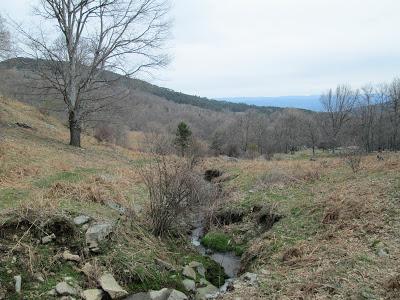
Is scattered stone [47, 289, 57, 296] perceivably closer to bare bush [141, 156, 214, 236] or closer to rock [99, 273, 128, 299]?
rock [99, 273, 128, 299]

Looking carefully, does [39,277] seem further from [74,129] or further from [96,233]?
[74,129]

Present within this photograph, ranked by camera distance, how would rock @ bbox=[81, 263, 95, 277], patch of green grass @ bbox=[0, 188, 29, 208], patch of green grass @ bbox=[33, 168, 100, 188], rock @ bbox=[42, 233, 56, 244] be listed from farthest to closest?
patch of green grass @ bbox=[33, 168, 100, 188] < patch of green grass @ bbox=[0, 188, 29, 208] < rock @ bbox=[42, 233, 56, 244] < rock @ bbox=[81, 263, 95, 277]

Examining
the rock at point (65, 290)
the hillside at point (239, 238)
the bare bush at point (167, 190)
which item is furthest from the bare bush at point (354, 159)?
the rock at point (65, 290)

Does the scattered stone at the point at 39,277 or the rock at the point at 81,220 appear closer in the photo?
the scattered stone at the point at 39,277

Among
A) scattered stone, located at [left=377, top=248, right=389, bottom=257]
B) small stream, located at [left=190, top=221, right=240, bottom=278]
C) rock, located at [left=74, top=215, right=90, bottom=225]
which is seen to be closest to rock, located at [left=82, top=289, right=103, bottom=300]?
rock, located at [left=74, top=215, right=90, bottom=225]

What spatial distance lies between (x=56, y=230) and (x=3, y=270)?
1.08 m

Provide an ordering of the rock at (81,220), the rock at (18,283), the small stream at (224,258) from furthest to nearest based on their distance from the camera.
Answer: the small stream at (224,258), the rock at (81,220), the rock at (18,283)

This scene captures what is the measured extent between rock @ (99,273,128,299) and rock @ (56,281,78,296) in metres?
0.39

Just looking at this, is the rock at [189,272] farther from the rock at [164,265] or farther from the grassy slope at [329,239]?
the grassy slope at [329,239]

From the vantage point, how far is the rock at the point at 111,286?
17.0ft

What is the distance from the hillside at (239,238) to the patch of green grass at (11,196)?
21mm

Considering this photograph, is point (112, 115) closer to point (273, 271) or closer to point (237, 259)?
point (237, 259)

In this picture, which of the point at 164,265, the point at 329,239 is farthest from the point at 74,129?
the point at 329,239

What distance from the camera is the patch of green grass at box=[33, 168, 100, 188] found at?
993 cm
